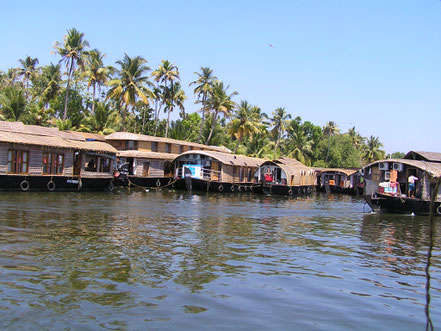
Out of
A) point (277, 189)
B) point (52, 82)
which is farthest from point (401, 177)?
point (52, 82)

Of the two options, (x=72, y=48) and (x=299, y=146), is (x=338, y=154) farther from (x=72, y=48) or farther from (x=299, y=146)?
(x=72, y=48)

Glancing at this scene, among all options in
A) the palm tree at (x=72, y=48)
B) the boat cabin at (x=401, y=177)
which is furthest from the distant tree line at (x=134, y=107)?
the boat cabin at (x=401, y=177)

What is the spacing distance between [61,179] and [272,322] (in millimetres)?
21758

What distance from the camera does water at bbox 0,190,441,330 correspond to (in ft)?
20.2

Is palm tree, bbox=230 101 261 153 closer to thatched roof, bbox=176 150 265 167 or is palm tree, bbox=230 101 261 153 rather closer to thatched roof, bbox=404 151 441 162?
thatched roof, bbox=176 150 265 167

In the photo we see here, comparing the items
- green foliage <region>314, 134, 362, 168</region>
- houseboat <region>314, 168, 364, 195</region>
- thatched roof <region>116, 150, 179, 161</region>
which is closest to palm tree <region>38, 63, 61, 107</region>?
thatched roof <region>116, 150, 179, 161</region>

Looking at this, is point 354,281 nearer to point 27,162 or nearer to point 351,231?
point 351,231

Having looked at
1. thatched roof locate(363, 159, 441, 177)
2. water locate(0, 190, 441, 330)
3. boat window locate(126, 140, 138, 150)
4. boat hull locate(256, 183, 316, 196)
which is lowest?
water locate(0, 190, 441, 330)

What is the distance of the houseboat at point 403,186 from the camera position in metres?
22.2

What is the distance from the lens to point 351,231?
643 inches

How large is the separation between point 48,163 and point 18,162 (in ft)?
5.95

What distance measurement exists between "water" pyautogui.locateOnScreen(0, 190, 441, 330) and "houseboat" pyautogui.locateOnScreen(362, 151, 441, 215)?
6974 mm

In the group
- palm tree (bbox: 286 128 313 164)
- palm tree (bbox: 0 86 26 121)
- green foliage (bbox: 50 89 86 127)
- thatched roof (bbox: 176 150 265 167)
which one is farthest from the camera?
palm tree (bbox: 286 128 313 164)

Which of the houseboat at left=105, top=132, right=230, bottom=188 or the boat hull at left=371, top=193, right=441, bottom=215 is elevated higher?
the houseboat at left=105, top=132, right=230, bottom=188
